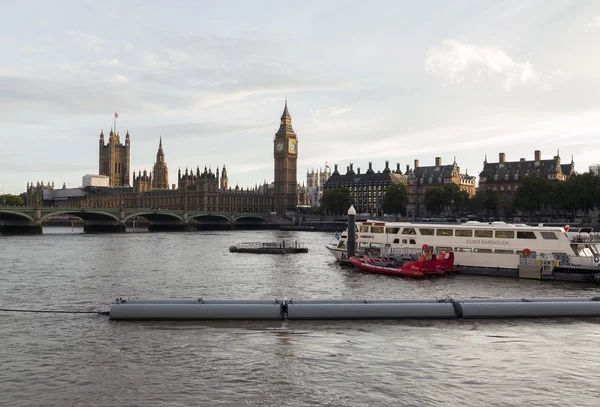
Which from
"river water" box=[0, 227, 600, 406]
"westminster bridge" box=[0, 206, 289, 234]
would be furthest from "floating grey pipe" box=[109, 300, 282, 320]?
"westminster bridge" box=[0, 206, 289, 234]

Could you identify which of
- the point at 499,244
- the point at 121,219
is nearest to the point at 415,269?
the point at 499,244

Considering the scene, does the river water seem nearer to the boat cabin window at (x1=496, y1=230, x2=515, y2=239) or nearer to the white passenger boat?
the white passenger boat

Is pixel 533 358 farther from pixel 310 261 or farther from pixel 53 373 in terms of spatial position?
pixel 310 261

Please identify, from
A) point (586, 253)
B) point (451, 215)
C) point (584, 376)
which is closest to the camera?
point (584, 376)

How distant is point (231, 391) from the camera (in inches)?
770

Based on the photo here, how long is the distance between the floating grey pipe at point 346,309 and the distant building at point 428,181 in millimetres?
155342

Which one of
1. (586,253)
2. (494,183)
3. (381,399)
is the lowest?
(381,399)

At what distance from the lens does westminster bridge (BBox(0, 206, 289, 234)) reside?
126312mm

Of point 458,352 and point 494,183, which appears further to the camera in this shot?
point 494,183

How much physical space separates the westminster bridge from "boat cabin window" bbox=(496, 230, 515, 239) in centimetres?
9642

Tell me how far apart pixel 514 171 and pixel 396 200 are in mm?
34541

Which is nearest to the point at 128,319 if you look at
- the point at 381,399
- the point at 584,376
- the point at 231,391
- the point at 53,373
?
the point at 53,373

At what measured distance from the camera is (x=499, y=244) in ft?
167

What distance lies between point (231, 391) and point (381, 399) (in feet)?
16.1
